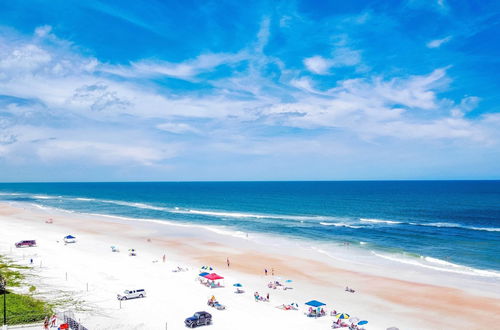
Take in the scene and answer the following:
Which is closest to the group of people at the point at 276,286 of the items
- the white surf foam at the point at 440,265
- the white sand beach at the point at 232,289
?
the white sand beach at the point at 232,289

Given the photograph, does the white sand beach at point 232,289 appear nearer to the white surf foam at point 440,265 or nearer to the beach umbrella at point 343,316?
the beach umbrella at point 343,316

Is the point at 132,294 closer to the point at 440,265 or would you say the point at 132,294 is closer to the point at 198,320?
the point at 198,320

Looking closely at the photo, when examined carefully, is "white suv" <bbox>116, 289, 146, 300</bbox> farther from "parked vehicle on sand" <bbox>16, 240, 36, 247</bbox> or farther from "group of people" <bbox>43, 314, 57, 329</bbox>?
"parked vehicle on sand" <bbox>16, 240, 36, 247</bbox>

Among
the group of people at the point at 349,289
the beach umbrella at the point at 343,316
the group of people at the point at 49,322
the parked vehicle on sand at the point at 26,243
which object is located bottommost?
the group of people at the point at 349,289

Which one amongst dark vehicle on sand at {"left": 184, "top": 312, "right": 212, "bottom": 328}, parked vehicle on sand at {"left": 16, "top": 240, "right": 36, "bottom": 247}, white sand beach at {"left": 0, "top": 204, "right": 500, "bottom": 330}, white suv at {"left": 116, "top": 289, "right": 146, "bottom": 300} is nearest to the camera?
dark vehicle on sand at {"left": 184, "top": 312, "right": 212, "bottom": 328}

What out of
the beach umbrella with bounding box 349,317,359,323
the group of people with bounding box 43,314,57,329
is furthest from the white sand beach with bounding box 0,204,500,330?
the group of people with bounding box 43,314,57,329

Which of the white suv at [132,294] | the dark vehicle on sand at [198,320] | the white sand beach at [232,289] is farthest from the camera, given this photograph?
the white suv at [132,294]

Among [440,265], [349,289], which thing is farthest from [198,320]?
[440,265]
